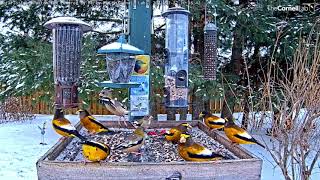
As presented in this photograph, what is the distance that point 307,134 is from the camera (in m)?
4.80

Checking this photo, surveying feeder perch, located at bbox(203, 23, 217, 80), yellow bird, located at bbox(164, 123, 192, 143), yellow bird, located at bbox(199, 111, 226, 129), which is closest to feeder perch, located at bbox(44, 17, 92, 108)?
yellow bird, located at bbox(164, 123, 192, 143)

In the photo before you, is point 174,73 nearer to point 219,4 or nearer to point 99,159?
point 99,159

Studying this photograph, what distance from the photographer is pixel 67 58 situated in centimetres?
358

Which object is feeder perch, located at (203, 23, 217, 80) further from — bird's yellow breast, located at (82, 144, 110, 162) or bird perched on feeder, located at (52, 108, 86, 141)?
bird's yellow breast, located at (82, 144, 110, 162)

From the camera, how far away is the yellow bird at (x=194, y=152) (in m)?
2.42

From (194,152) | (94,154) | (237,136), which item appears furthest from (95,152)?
(237,136)

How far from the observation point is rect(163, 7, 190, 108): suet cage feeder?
13.2ft

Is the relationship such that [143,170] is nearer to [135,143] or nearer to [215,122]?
[135,143]

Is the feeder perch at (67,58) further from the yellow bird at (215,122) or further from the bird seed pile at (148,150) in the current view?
the yellow bird at (215,122)

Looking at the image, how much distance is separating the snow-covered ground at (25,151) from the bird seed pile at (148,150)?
258 cm

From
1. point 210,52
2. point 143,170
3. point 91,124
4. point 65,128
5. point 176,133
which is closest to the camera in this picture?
point 143,170

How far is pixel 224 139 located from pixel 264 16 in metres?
4.05

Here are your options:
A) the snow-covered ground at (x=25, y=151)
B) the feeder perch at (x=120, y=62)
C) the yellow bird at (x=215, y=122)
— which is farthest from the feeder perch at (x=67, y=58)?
the snow-covered ground at (x=25, y=151)

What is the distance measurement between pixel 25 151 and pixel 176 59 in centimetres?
409
